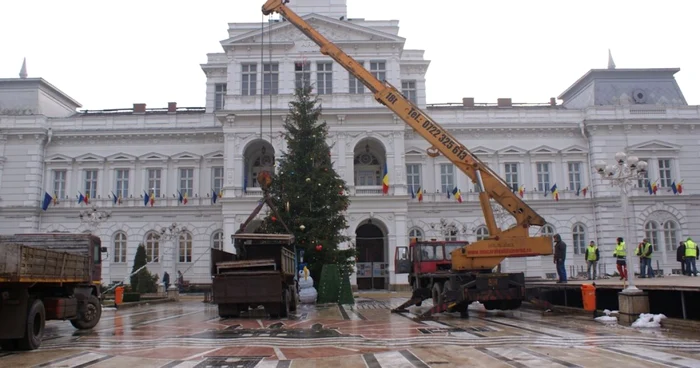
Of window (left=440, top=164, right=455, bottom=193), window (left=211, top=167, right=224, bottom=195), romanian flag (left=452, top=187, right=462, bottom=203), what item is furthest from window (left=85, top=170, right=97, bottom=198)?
romanian flag (left=452, top=187, right=462, bottom=203)

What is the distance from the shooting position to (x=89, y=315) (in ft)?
57.4

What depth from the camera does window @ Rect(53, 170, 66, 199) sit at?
45.4 m

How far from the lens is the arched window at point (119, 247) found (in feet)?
146

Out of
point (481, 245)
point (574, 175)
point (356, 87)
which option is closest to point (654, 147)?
point (574, 175)

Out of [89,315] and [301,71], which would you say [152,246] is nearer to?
[301,71]

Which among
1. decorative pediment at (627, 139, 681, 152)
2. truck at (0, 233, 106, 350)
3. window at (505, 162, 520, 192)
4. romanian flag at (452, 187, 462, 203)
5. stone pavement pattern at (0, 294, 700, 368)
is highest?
decorative pediment at (627, 139, 681, 152)

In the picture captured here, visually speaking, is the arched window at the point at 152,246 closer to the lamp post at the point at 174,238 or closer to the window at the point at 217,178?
the lamp post at the point at 174,238

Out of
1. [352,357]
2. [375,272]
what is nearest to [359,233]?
[375,272]

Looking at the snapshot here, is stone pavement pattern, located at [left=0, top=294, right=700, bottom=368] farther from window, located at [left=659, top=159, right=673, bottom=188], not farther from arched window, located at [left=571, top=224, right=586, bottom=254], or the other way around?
window, located at [left=659, top=159, right=673, bottom=188]

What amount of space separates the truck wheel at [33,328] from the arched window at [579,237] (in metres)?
38.4

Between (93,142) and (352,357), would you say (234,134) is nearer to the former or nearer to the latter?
(93,142)

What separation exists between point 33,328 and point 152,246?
33.0m

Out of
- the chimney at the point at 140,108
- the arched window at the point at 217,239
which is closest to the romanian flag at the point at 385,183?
the arched window at the point at 217,239

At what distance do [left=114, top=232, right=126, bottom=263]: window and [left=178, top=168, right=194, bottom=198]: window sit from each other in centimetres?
548
